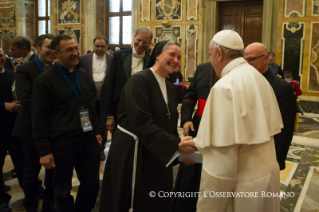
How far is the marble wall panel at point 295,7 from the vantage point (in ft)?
29.1

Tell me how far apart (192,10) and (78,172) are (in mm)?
8293

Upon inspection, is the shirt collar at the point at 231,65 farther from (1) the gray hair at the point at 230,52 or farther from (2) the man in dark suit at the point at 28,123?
(2) the man in dark suit at the point at 28,123

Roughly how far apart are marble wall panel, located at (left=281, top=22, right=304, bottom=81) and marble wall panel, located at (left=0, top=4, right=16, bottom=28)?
10.2 m

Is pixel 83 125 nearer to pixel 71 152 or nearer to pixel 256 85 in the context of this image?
pixel 71 152

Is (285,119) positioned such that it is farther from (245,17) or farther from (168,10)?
(168,10)

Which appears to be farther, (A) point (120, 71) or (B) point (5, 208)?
(A) point (120, 71)

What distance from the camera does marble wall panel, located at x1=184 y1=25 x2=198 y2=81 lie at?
1017 cm

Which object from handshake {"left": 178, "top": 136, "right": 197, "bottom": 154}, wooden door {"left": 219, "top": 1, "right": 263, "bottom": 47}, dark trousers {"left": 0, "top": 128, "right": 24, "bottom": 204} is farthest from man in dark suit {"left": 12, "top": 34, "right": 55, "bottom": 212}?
wooden door {"left": 219, "top": 1, "right": 263, "bottom": 47}

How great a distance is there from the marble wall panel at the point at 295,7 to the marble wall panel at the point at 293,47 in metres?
0.29

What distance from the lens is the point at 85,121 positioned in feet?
9.07

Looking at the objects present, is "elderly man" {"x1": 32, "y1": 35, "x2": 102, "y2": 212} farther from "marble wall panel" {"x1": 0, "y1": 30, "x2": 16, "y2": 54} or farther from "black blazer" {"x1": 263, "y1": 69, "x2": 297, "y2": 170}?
"marble wall panel" {"x1": 0, "y1": 30, "x2": 16, "y2": 54}

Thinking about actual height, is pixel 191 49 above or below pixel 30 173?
above

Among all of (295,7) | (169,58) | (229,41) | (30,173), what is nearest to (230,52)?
(229,41)

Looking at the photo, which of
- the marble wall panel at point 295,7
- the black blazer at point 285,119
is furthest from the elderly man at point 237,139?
the marble wall panel at point 295,7
